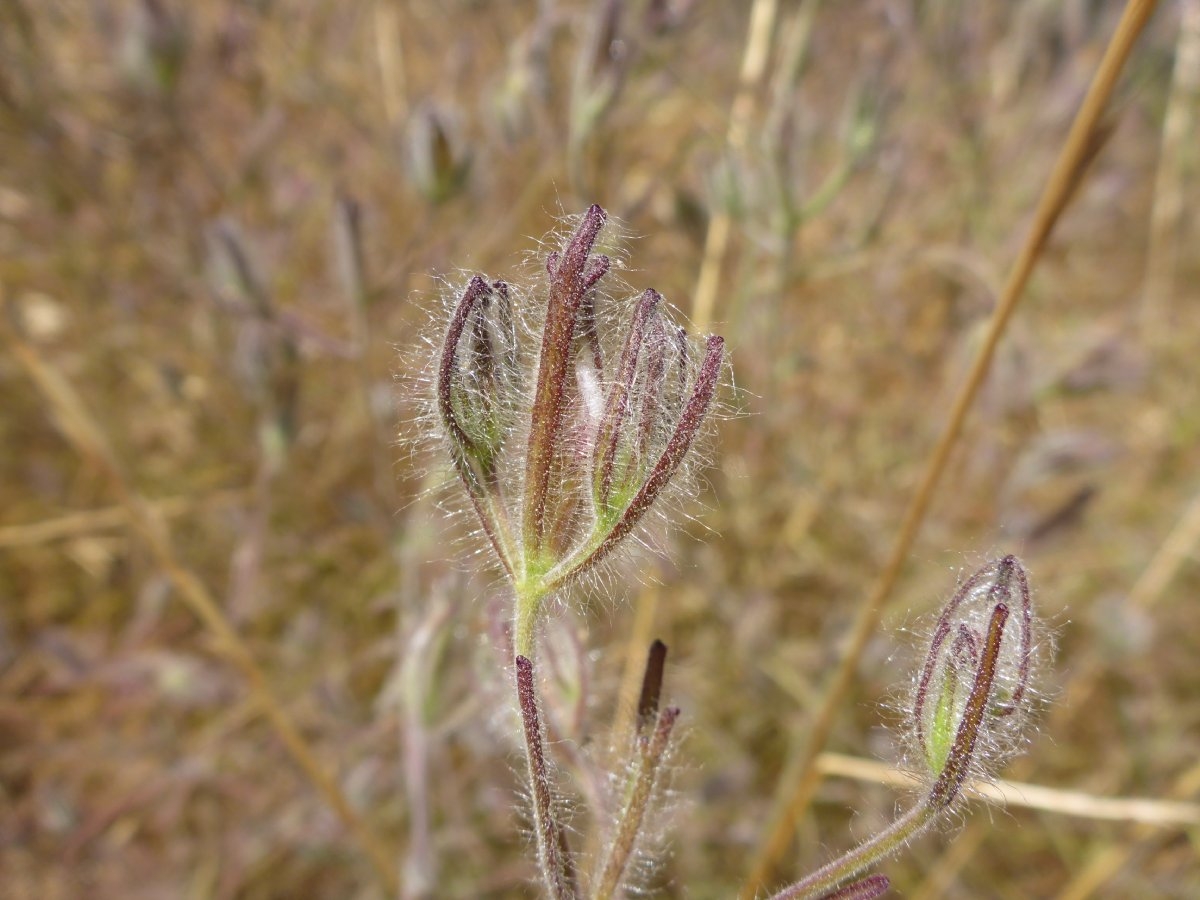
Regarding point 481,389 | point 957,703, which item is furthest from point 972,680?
point 481,389

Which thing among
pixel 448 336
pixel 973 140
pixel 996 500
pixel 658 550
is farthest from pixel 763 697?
pixel 448 336

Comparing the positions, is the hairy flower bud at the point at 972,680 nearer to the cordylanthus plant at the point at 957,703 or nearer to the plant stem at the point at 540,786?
the cordylanthus plant at the point at 957,703

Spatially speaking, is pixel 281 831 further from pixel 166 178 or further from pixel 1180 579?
pixel 1180 579

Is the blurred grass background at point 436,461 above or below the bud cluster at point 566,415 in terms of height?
above

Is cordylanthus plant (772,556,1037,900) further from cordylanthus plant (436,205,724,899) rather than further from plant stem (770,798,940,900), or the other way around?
cordylanthus plant (436,205,724,899)

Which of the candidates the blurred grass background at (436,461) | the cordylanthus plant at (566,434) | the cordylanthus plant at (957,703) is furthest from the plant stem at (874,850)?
the blurred grass background at (436,461)

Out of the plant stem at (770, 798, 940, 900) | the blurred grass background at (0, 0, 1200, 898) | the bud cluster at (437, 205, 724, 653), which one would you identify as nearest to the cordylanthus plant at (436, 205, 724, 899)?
the bud cluster at (437, 205, 724, 653)
